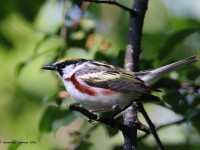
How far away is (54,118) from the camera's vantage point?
14.7 feet

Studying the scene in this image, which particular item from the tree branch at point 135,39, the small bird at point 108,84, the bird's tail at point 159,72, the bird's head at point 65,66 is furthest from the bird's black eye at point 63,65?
the bird's tail at point 159,72

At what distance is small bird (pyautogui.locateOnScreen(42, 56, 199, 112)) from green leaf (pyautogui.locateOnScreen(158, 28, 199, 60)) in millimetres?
505

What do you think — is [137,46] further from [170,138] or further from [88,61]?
[170,138]

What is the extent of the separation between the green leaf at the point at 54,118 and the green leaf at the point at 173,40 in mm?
1008

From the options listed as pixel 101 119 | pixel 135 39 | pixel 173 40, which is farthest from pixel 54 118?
pixel 173 40

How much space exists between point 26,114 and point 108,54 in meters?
1.45

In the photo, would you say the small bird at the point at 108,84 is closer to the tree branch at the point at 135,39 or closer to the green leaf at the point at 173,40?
the tree branch at the point at 135,39

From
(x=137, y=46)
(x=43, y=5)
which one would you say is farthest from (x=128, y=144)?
(x=43, y=5)

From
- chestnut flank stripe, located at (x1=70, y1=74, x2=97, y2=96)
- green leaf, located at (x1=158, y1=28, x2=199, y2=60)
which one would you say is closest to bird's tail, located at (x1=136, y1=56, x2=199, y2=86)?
chestnut flank stripe, located at (x1=70, y1=74, x2=97, y2=96)

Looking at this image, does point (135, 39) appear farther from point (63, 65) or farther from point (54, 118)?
point (54, 118)

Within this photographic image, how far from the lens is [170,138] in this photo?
17.7ft

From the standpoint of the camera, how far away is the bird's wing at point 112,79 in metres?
4.17

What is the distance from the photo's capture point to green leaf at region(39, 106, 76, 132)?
175 inches

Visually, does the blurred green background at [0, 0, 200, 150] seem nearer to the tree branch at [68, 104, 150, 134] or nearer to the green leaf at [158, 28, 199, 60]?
the green leaf at [158, 28, 199, 60]
